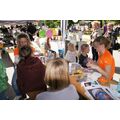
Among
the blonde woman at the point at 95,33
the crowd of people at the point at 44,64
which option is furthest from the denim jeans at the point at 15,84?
the blonde woman at the point at 95,33

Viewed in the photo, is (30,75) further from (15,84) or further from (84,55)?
(84,55)

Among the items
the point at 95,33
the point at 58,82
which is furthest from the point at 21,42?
the point at 95,33

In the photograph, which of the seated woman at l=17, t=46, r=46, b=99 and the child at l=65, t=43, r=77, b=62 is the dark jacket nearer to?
the seated woman at l=17, t=46, r=46, b=99

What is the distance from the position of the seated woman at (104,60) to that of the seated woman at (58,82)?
1.12 ft

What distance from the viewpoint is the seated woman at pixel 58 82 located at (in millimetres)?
3150

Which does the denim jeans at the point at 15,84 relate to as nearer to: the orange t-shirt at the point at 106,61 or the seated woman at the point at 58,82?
the seated woman at the point at 58,82

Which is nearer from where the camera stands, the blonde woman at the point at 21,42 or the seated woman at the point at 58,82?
the seated woman at the point at 58,82

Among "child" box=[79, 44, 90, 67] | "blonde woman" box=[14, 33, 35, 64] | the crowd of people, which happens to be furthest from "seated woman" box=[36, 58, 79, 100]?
"blonde woman" box=[14, 33, 35, 64]

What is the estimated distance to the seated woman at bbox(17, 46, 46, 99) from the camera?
3.38 meters

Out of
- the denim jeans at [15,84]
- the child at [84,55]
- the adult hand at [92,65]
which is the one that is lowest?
the denim jeans at [15,84]
